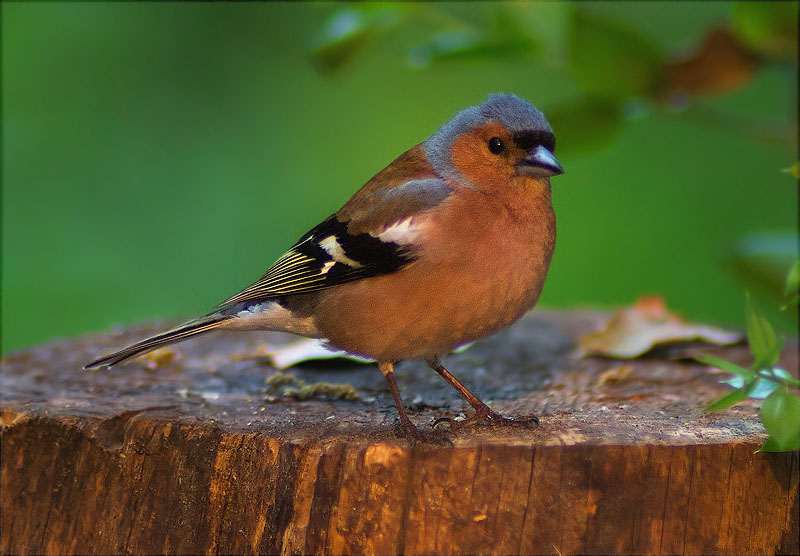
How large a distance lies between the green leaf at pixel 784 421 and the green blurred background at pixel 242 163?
404 cm

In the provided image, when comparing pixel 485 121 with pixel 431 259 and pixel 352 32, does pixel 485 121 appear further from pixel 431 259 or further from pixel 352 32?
pixel 352 32

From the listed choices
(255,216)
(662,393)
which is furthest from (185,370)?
(255,216)

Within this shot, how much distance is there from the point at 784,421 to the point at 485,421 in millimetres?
1000

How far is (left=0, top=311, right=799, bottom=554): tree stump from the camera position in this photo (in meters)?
2.81

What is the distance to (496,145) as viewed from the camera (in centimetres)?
344

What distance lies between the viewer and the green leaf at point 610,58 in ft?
12.9

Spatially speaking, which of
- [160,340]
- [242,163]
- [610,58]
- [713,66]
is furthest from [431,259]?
[242,163]

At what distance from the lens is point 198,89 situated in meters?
7.97

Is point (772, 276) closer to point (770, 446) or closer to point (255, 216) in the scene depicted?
point (770, 446)

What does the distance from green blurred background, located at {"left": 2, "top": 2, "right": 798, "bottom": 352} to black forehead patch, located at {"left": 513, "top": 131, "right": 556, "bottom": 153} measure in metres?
3.14

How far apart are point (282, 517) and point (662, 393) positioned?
1.64 metres

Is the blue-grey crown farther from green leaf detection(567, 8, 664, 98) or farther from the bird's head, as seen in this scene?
green leaf detection(567, 8, 664, 98)

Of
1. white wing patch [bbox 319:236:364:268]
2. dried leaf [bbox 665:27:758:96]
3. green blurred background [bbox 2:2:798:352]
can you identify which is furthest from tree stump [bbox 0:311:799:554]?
green blurred background [bbox 2:2:798:352]

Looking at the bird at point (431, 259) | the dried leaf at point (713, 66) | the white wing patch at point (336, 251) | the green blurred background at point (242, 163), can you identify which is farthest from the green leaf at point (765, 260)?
the green blurred background at point (242, 163)
